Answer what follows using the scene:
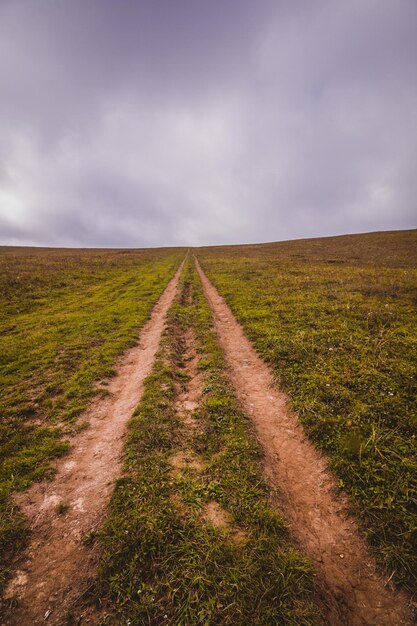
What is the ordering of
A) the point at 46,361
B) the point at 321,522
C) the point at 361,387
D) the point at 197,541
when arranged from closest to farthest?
the point at 197,541, the point at 321,522, the point at 361,387, the point at 46,361

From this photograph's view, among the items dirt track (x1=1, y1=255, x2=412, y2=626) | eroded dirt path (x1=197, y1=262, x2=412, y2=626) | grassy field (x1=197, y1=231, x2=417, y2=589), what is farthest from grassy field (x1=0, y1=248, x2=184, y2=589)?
grassy field (x1=197, y1=231, x2=417, y2=589)

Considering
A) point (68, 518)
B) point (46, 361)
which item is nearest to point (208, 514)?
point (68, 518)

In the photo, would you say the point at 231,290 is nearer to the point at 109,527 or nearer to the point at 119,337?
the point at 119,337

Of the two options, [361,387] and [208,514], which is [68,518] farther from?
[361,387]

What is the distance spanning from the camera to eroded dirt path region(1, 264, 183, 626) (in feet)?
12.1

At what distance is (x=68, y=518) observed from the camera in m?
4.84

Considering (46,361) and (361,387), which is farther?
(46,361)

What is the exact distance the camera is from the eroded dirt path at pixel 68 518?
370 cm

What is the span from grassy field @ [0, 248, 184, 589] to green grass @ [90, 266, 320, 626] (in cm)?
191

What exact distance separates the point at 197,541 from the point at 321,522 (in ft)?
7.89

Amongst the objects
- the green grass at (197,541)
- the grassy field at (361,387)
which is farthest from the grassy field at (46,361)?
the grassy field at (361,387)

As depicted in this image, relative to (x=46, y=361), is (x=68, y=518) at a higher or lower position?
lower

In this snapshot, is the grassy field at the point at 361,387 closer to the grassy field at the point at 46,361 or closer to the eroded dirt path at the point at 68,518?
the eroded dirt path at the point at 68,518

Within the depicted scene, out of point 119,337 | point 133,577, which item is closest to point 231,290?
point 119,337
